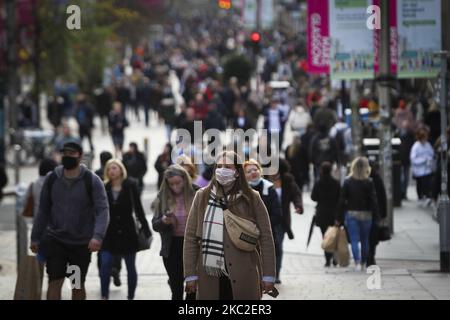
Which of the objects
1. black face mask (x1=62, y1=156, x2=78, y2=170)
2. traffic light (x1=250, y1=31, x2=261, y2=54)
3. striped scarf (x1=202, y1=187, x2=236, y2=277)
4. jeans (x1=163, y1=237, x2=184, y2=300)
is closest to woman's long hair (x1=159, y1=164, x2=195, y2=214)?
jeans (x1=163, y1=237, x2=184, y2=300)

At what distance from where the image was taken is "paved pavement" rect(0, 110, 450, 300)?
Answer: 15.4m

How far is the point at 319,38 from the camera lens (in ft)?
A: 84.1

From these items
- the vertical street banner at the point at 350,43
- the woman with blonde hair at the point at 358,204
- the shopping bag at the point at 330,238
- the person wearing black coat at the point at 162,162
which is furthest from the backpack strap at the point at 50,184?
the vertical street banner at the point at 350,43

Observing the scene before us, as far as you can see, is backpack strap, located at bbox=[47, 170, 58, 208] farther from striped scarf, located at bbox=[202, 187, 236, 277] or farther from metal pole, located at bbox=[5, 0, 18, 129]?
metal pole, located at bbox=[5, 0, 18, 129]

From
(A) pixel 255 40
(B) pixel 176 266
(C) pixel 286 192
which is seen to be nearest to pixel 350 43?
(C) pixel 286 192

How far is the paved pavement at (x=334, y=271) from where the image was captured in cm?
1542

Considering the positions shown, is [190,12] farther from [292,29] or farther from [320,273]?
[320,273]

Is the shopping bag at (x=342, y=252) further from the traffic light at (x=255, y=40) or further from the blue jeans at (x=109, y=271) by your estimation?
the traffic light at (x=255, y=40)

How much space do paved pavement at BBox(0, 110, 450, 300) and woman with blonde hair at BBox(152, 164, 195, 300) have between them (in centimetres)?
248

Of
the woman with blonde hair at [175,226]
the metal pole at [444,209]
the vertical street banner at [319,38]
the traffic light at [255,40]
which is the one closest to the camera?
the woman with blonde hair at [175,226]

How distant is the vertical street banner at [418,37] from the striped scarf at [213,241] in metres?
12.8

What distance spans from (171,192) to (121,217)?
73.6 inches

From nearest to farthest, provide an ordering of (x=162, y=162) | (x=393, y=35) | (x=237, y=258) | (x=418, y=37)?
(x=237, y=258) < (x=162, y=162) < (x=418, y=37) < (x=393, y=35)

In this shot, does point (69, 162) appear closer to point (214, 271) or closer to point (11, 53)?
→ point (214, 271)
